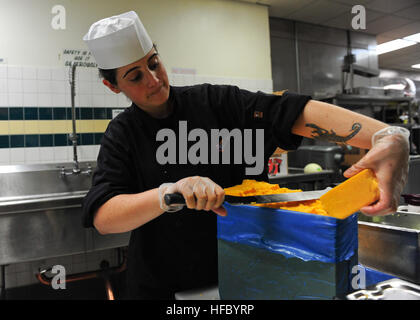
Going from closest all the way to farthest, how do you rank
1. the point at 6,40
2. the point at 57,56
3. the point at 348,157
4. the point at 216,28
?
1. the point at 6,40
2. the point at 57,56
3. the point at 216,28
4. the point at 348,157

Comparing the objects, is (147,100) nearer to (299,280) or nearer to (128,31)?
(128,31)

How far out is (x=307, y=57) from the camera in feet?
16.4

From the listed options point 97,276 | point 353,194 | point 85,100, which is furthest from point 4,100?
point 353,194

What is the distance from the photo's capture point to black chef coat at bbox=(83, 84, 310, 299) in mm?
1183

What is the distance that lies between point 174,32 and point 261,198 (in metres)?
3.38

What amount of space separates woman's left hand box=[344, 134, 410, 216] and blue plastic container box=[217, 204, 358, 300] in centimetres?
8

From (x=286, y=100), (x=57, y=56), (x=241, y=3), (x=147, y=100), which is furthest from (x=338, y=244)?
(x=241, y=3)

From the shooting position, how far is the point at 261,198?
87cm

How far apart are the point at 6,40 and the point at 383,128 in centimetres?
339

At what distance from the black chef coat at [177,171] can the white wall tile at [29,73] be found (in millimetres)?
2303

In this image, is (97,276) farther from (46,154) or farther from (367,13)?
(367,13)

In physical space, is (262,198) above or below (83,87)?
below

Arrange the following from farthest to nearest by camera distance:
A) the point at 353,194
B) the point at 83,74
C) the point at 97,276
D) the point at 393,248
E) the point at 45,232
A: 1. the point at 83,74
2. the point at 97,276
3. the point at 45,232
4. the point at 393,248
5. the point at 353,194

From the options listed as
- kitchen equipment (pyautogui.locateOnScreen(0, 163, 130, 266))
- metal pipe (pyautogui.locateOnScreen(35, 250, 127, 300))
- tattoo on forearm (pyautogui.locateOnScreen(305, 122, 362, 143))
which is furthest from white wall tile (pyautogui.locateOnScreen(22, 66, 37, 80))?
tattoo on forearm (pyautogui.locateOnScreen(305, 122, 362, 143))
